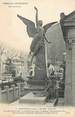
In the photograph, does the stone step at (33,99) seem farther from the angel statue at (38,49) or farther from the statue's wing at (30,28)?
the statue's wing at (30,28)

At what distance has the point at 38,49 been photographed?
1.31m

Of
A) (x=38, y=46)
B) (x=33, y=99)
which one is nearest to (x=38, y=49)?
(x=38, y=46)

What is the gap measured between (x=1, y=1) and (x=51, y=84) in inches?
17.6

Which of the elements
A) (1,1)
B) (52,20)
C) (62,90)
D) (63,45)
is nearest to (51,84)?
(62,90)

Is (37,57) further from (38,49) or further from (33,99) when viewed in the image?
(33,99)

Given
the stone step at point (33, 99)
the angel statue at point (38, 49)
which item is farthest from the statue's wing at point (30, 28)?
the stone step at point (33, 99)

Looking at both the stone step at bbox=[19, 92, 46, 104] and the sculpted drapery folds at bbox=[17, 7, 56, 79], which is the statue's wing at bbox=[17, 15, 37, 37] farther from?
the stone step at bbox=[19, 92, 46, 104]

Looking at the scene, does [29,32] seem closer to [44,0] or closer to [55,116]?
[44,0]

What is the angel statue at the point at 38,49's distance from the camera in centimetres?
131

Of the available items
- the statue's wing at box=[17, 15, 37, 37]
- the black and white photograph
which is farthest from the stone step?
the statue's wing at box=[17, 15, 37, 37]

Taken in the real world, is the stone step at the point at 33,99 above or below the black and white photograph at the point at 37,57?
below

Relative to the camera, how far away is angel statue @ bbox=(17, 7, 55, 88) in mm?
1307

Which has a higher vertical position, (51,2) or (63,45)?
(51,2)

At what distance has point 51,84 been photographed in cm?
131
